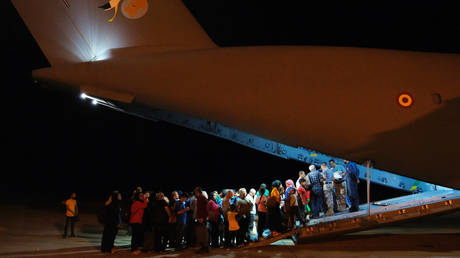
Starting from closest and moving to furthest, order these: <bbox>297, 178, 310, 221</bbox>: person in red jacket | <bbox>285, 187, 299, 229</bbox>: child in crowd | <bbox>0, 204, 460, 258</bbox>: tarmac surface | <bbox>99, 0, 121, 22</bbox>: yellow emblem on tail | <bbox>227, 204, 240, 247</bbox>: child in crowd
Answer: <bbox>99, 0, 121, 22</bbox>: yellow emblem on tail
<bbox>0, 204, 460, 258</bbox>: tarmac surface
<bbox>227, 204, 240, 247</bbox>: child in crowd
<bbox>285, 187, 299, 229</bbox>: child in crowd
<bbox>297, 178, 310, 221</bbox>: person in red jacket

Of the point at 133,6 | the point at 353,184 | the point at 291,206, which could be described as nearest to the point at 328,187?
the point at 353,184

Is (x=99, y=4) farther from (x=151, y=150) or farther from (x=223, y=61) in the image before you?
(x=151, y=150)

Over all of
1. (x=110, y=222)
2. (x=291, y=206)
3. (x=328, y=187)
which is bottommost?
(x=110, y=222)

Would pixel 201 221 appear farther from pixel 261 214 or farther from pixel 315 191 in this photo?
pixel 315 191

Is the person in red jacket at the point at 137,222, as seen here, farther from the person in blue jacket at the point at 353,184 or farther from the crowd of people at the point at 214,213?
the person in blue jacket at the point at 353,184

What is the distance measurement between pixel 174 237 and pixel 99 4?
4727 millimetres

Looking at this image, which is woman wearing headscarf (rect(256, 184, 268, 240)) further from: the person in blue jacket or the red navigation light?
the red navigation light

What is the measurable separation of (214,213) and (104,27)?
13.3 ft

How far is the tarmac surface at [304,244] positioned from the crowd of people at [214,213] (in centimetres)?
34

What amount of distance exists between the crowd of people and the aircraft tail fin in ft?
9.46

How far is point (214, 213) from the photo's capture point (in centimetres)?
752

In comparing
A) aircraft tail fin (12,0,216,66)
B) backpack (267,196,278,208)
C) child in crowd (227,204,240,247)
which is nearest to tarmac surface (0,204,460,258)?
child in crowd (227,204,240,247)

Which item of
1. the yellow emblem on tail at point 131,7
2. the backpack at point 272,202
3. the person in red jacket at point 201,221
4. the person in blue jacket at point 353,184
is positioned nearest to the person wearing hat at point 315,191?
the person in blue jacket at point 353,184

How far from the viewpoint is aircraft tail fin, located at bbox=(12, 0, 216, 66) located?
19.3 ft
